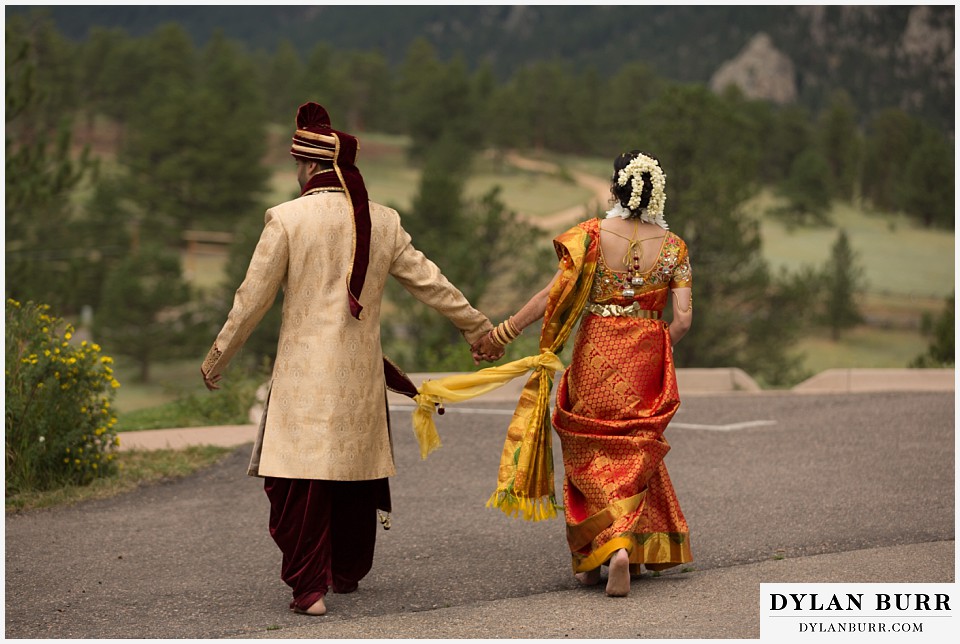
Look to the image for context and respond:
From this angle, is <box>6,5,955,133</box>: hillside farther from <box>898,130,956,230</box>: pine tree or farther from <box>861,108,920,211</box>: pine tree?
<box>898,130,956,230</box>: pine tree

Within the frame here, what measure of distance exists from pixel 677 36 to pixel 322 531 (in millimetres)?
112501

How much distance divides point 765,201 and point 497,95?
18253mm

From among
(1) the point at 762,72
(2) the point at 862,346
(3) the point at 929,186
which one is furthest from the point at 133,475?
(1) the point at 762,72

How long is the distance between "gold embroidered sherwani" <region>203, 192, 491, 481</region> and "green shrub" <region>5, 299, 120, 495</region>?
2.78 m

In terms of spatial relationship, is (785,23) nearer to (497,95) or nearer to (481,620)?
(497,95)

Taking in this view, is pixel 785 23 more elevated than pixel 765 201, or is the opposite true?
pixel 785 23

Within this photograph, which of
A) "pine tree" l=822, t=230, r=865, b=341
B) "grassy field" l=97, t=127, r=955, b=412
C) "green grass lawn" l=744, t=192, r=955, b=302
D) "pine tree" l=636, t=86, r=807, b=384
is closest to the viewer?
"pine tree" l=636, t=86, r=807, b=384

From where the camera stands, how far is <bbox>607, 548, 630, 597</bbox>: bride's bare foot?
5.19 m

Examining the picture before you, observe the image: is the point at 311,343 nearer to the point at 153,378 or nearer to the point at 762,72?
the point at 153,378

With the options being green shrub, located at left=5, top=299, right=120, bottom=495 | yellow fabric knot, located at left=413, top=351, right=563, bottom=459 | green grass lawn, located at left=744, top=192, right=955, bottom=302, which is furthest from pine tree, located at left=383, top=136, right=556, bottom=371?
green grass lawn, located at left=744, top=192, right=955, bottom=302

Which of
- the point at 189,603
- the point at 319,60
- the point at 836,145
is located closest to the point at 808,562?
the point at 189,603

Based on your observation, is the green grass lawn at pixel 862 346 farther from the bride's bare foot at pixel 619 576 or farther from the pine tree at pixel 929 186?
the bride's bare foot at pixel 619 576

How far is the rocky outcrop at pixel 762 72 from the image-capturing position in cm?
9806

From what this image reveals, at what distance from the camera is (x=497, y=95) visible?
76.2 m
